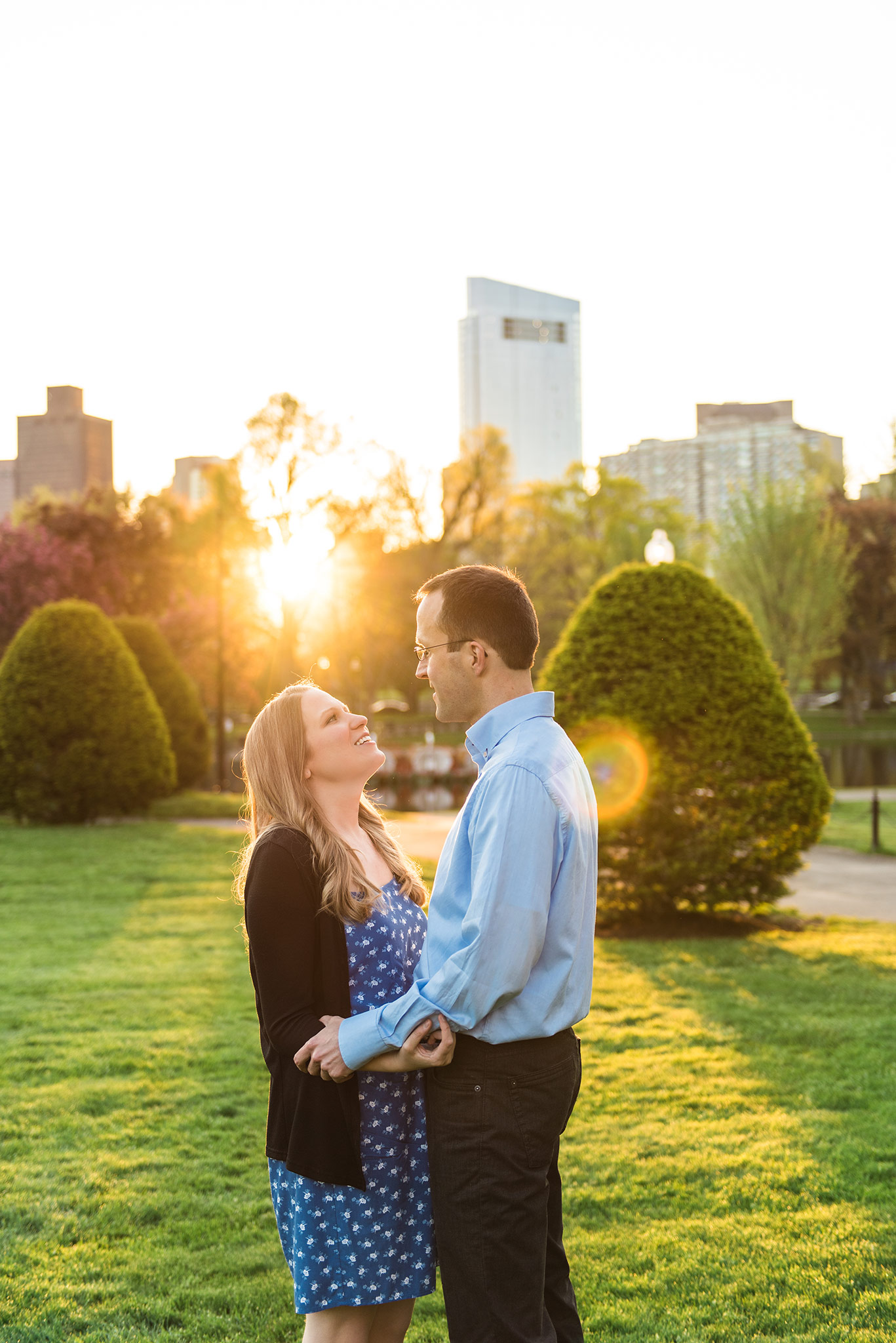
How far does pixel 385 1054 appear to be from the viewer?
2.31 metres

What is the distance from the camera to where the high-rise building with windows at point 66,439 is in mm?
A: 142750

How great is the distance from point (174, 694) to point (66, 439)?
132917 millimetres

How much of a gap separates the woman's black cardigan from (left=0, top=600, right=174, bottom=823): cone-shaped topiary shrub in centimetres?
1677

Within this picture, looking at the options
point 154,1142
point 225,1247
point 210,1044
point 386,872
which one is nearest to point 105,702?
point 210,1044

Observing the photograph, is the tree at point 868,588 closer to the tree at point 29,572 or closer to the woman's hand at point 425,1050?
the tree at point 29,572

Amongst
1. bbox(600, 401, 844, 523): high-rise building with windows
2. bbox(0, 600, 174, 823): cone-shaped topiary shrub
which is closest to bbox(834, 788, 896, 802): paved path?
bbox(0, 600, 174, 823): cone-shaped topiary shrub

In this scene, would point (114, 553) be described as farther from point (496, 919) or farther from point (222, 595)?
point (496, 919)

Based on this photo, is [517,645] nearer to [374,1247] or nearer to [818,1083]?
[374,1247]

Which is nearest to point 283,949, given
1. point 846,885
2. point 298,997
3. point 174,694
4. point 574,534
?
point 298,997

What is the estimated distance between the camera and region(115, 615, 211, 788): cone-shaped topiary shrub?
23203 millimetres

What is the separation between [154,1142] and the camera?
516 centimetres

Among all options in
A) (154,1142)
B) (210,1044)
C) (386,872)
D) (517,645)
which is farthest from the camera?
(210,1044)

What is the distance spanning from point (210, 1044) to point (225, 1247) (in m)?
2.63

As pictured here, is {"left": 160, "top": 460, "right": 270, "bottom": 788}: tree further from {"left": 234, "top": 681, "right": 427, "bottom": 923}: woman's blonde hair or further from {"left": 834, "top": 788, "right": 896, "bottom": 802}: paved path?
{"left": 234, "top": 681, "right": 427, "bottom": 923}: woman's blonde hair
